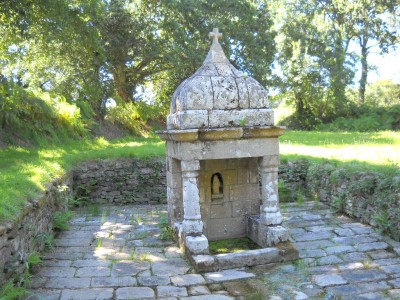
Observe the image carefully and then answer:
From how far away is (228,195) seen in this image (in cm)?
672

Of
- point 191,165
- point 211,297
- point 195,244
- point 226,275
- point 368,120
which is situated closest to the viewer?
point 211,297

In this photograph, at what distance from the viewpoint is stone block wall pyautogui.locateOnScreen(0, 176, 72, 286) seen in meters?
4.30

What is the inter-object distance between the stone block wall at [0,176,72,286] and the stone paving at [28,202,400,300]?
31 centimetres

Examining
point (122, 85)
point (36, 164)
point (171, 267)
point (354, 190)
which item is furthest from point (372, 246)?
point (122, 85)

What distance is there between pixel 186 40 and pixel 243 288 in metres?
14.0

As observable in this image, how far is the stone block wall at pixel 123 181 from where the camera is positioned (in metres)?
9.98

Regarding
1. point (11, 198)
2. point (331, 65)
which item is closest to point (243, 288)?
point (11, 198)

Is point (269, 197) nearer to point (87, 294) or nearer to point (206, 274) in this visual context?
point (206, 274)

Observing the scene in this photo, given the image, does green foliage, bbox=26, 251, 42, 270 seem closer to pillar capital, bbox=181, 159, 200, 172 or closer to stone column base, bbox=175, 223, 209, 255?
stone column base, bbox=175, 223, 209, 255

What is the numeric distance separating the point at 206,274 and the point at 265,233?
138 centimetres

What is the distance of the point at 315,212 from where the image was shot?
26.6ft

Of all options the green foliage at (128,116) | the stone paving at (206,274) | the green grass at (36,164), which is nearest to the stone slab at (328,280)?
the stone paving at (206,274)

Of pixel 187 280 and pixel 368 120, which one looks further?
pixel 368 120

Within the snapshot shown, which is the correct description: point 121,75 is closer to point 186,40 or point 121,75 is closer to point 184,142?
point 186,40
